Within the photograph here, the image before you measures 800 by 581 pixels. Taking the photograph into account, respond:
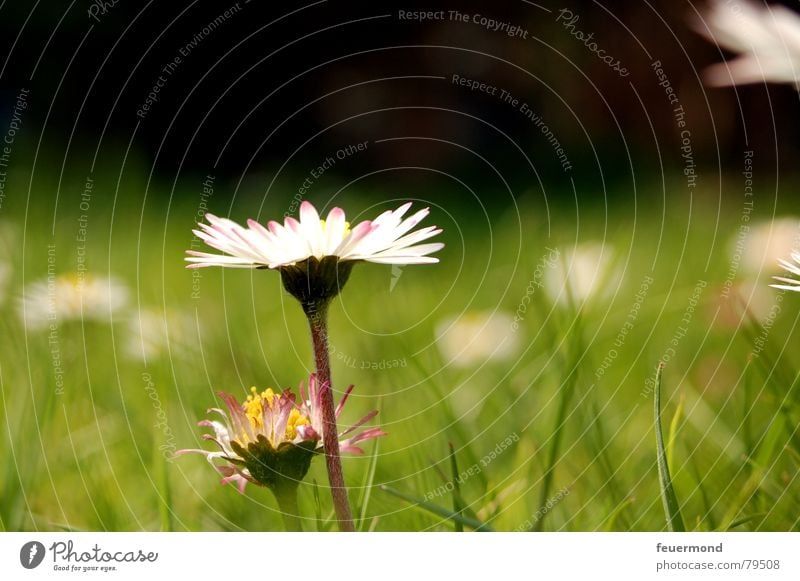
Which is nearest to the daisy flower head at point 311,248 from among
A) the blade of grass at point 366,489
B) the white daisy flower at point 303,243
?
the white daisy flower at point 303,243

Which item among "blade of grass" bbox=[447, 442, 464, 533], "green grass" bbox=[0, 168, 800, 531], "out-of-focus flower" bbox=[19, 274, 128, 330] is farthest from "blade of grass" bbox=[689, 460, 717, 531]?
"out-of-focus flower" bbox=[19, 274, 128, 330]

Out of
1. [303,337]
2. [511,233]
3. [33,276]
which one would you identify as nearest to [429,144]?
[511,233]

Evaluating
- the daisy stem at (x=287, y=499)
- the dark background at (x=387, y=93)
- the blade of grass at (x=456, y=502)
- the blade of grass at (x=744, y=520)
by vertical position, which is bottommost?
the blade of grass at (x=744, y=520)

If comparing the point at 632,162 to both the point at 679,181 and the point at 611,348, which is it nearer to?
the point at 679,181

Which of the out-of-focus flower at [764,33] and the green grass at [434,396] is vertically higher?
the out-of-focus flower at [764,33]

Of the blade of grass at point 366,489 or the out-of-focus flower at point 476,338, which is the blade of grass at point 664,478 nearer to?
the blade of grass at point 366,489

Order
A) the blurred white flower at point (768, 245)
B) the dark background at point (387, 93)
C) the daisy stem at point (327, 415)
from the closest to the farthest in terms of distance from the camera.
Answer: the daisy stem at point (327, 415) < the blurred white flower at point (768, 245) < the dark background at point (387, 93)
